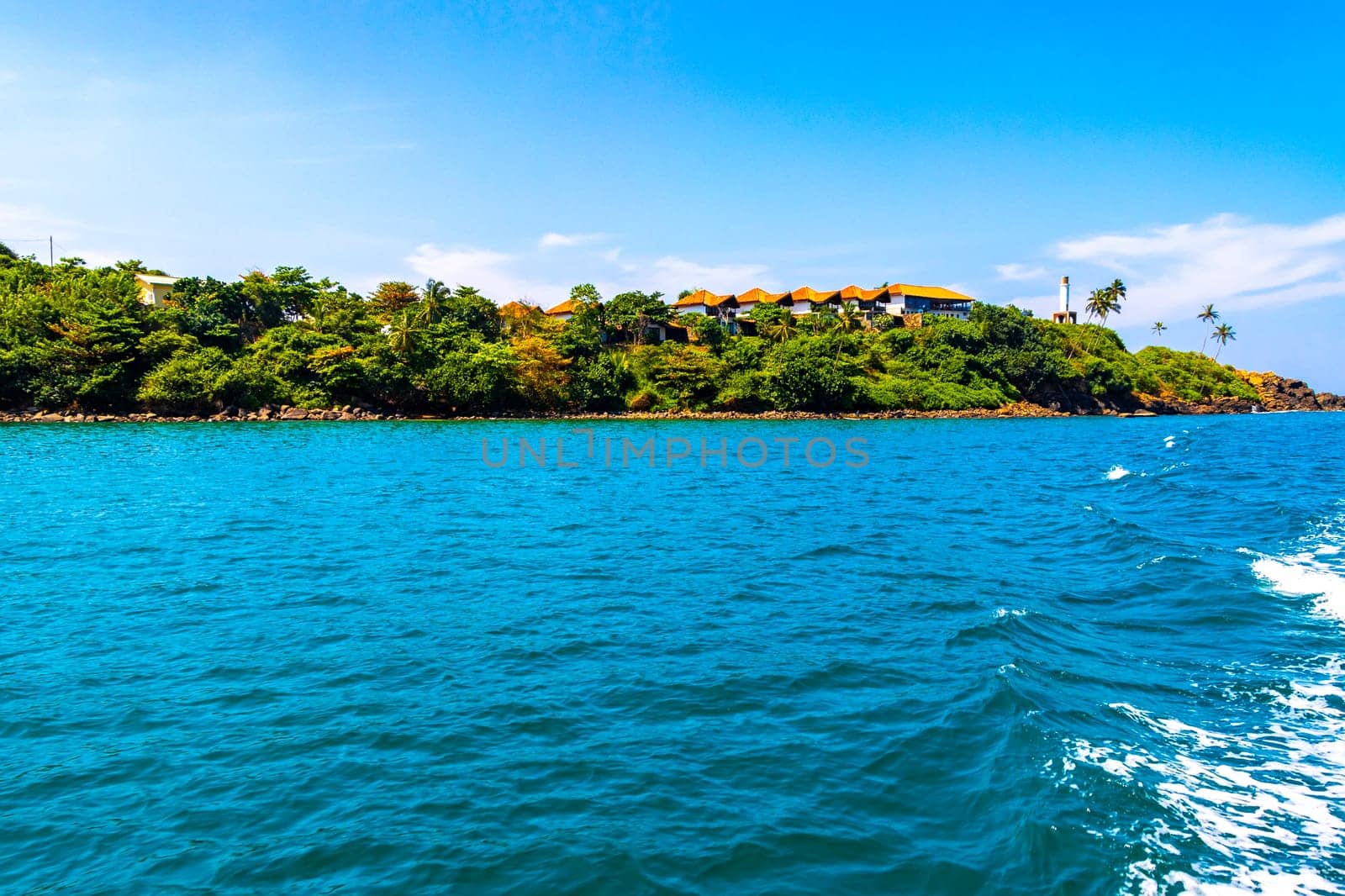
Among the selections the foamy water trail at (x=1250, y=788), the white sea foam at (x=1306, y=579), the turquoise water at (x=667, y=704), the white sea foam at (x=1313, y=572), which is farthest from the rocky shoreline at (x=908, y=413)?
the foamy water trail at (x=1250, y=788)

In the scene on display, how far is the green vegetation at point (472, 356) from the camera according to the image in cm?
7150

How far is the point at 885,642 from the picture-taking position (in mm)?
12516

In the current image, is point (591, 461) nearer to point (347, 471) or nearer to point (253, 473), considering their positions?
point (347, 471)

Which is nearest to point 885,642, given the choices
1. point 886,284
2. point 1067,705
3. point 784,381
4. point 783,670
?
point 783,670

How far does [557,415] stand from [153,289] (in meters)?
50.3

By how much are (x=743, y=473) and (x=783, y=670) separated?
82.9 ft

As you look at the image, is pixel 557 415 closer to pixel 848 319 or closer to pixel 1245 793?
pixel 848 319

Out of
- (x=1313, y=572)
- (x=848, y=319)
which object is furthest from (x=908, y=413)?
(x=1313, y=572)

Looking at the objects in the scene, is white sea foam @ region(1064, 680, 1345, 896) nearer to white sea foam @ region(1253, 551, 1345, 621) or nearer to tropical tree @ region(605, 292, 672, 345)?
white sea foam @ region(1253, 551, 1345, 621)

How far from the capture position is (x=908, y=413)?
95000mm

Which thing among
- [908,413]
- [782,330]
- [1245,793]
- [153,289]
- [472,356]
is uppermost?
[153,289]

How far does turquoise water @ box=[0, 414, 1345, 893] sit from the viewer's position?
689 centimetres

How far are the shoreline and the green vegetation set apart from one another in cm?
129

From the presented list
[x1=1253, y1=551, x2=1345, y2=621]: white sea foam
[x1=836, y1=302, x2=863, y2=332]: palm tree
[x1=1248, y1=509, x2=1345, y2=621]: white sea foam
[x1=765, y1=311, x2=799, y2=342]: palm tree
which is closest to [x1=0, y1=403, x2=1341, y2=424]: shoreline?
[x1=765, y1=311, x2=799, y2=342]: palm tree
